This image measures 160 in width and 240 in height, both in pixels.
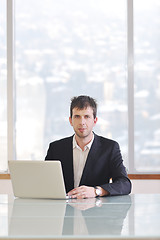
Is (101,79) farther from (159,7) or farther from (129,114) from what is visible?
(159,7)

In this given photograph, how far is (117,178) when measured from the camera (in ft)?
10.7

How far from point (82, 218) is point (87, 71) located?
3188mm

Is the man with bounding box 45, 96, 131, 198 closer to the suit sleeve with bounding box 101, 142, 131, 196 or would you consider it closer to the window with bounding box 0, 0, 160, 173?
the suit sleeve with bounding box 101, 142, 131, 196

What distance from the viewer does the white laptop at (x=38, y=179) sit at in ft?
9.14

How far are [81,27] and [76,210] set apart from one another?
3.15 meters

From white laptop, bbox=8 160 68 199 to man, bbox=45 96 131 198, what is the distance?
46 cm

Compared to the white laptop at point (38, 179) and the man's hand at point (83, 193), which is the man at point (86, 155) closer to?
the man's hand at point (83, 193)

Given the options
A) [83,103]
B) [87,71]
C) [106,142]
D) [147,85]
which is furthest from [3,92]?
[106,142]

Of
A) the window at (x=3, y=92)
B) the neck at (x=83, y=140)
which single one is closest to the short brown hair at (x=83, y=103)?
the neck at (x=83, y=140)

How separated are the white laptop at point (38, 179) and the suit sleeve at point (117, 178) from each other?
0.33 m

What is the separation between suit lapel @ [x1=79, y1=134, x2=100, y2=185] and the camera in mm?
3328

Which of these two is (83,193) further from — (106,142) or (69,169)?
(106,142)

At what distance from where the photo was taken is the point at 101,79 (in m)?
5.27

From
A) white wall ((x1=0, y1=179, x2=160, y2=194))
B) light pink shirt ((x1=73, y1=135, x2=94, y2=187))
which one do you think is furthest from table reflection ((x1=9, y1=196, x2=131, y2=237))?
white wall ((x1=0, y1=179, x2=160, y2=194))
